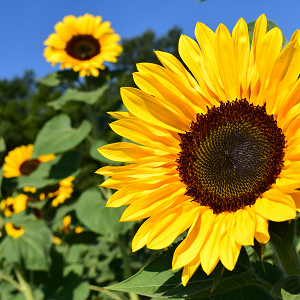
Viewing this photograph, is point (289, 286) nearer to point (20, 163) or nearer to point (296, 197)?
point (296, 197)

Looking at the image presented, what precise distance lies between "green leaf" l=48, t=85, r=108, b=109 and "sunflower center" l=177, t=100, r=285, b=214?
210cm

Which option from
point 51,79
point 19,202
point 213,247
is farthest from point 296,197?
point 19,202

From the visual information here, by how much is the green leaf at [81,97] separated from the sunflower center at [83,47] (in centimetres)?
39

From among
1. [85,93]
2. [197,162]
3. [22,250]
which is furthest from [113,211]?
[197,162]

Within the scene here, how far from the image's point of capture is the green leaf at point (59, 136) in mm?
3186

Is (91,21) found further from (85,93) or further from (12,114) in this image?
(12,114)

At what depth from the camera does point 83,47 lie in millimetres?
3615

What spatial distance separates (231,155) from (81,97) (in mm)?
2356

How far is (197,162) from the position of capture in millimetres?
1251

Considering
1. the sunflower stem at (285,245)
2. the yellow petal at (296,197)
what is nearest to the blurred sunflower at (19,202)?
the sunflower stem at (285,245)

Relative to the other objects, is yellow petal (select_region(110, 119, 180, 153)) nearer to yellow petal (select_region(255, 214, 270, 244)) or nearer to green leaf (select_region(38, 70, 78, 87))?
yellow petal (select_region(255, 214, 270, 244))

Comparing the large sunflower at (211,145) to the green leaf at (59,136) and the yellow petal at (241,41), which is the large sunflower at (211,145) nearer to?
the yellow petal at (241,41)

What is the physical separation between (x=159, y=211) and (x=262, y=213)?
33cm

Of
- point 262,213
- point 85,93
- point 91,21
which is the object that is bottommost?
point 262,213
